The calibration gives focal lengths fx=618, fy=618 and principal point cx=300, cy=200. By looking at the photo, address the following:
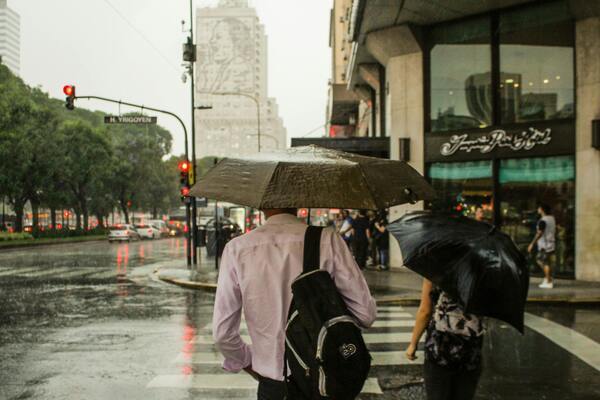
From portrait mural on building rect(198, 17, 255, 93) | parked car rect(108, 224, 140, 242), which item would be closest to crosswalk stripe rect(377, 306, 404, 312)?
parked car rect(108, 224, 140, 242)

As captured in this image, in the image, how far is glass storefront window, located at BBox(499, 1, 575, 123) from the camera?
1608 centimetres

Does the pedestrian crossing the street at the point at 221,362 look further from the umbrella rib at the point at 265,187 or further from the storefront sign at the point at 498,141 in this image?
the storefront sign at the point at 498,141

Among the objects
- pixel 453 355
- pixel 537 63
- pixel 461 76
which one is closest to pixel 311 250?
pixel 453 355

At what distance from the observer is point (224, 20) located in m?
183

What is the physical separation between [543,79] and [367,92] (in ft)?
42.0

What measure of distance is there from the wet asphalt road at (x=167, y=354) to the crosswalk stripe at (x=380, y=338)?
1.1 inches

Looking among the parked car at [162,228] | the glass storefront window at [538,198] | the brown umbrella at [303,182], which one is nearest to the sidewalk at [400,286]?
the glass storefront window at [538,198]

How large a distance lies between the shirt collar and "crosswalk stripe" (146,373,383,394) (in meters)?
3.57

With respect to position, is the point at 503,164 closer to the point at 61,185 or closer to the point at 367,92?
the point at 367,92

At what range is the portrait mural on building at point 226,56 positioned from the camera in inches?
7180

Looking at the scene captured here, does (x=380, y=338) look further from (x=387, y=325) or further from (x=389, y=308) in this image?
(x=389, y=308)

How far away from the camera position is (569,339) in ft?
27.8

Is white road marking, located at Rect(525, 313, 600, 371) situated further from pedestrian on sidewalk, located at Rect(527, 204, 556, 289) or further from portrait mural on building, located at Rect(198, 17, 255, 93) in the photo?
portrait mural on building, located at Rect(198, 17, 255, 93)

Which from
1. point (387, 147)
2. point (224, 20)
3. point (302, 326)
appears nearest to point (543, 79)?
point (387, 147)
